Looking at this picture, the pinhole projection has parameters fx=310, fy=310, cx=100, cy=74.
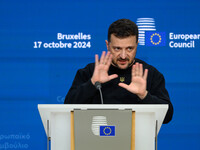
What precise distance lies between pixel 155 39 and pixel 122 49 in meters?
1.40

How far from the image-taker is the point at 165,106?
3.90 feet

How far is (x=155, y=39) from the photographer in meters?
3.09

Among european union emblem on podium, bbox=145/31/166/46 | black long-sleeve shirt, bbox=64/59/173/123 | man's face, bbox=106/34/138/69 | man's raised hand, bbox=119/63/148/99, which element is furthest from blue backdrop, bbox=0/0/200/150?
man's raised hand, bbox=119/63/148/99

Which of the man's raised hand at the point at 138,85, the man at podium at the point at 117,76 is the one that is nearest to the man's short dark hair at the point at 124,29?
the man at podium at the point at 117,76

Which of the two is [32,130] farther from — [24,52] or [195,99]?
[195,99]

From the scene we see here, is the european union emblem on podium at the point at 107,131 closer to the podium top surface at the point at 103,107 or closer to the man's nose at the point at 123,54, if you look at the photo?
the podium top surface at the point at 103,107

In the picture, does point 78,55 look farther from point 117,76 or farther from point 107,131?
point 107,131

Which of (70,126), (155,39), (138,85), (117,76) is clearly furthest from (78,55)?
(70,126)

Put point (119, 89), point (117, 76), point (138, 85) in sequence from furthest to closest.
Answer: point (119, 89)
point (117, 76)
point (138, 85)

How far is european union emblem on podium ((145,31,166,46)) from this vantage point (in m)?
3.08

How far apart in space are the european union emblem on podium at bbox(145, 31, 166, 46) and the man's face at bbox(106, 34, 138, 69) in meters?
1.27

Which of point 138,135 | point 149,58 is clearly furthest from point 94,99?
point 149,58

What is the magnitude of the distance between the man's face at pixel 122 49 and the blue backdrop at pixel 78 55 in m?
1.25

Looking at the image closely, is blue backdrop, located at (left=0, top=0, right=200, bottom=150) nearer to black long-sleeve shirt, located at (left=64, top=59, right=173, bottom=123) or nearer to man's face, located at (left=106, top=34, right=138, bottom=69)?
black long-sleeve shirt, located at (left=64, top=59, right=173, bottom=123)
